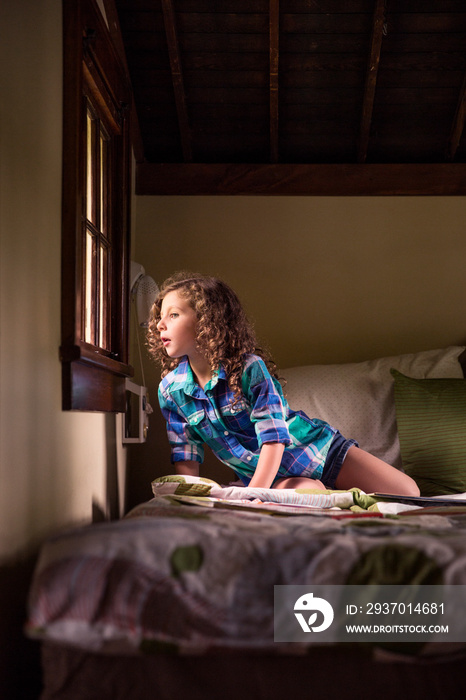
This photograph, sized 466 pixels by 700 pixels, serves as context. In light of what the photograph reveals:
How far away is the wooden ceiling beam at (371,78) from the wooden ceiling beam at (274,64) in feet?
1.30

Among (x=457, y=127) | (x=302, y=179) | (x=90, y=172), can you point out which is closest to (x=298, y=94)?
(x=302, y=179)

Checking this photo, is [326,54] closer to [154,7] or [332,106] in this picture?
[332,106]

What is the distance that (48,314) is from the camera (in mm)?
1658

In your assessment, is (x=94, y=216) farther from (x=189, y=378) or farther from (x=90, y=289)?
(x=189, y=378)

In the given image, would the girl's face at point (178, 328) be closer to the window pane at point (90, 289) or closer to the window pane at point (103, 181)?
the window pane at point (90, 289)

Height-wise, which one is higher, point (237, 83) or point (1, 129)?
point (237, 83)

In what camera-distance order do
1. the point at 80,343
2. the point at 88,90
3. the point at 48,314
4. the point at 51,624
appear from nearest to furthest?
the point at 51,624, the point at 48,314, the point at 80,343, the point at 88,90

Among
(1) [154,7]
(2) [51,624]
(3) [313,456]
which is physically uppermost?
(1) [154,7]

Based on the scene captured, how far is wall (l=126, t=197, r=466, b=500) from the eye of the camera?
3.35 meters

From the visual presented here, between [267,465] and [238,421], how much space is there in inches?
9.6

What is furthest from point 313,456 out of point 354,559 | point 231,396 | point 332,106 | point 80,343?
point 332,106

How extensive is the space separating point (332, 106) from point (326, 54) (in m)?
0.26

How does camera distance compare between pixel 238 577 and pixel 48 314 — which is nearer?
pixel 238 577

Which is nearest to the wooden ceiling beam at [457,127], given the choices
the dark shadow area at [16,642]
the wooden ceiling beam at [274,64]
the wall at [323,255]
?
the wall at [323,255]
